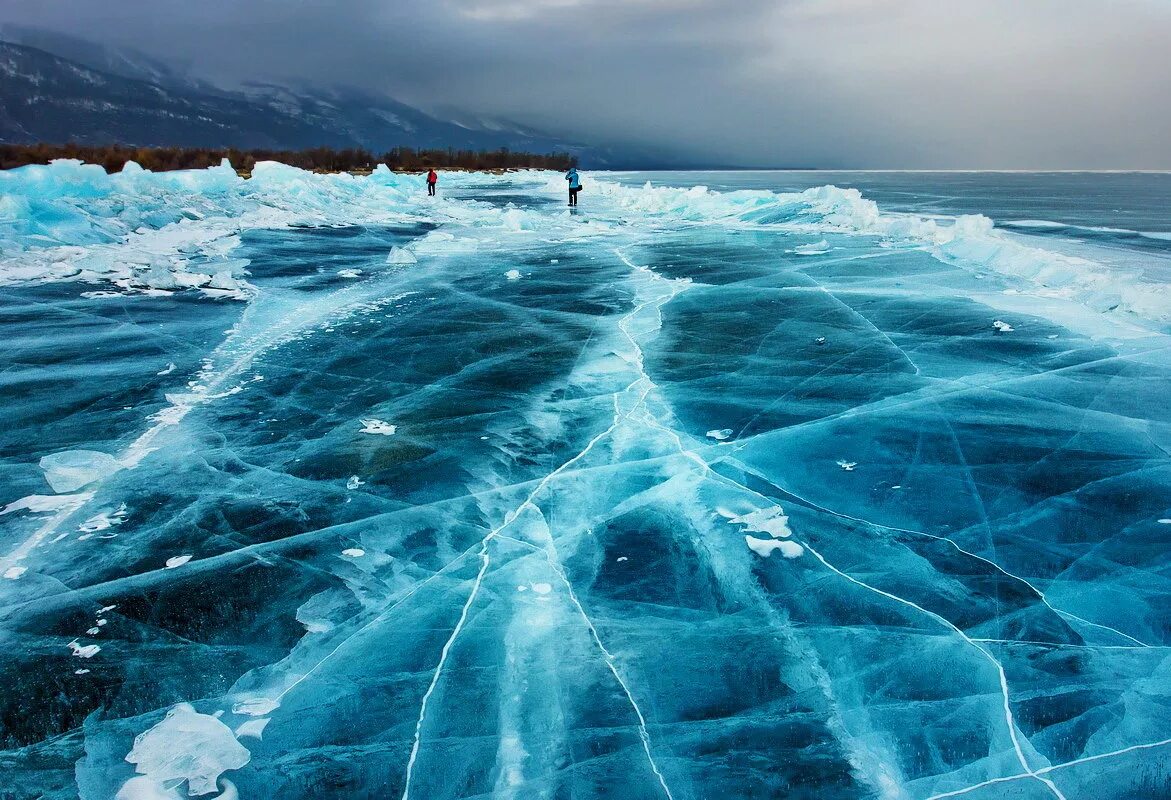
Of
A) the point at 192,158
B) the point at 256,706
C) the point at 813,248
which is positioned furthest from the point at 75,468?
the point at 192,158

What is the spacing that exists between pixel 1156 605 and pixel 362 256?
1069cm

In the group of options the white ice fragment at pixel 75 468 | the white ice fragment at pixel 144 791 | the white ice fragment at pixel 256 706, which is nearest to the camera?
the white ice fragment at pixel 144 791

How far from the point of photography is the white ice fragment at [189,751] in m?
1.92

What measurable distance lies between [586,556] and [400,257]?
27.9 feet

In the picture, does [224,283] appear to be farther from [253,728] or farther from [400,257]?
[253,728]

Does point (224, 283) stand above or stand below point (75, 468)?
above

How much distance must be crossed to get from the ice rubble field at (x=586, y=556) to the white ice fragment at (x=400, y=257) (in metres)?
3.73

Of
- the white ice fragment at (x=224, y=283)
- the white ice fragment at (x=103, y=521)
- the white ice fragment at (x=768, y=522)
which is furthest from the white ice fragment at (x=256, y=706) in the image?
the white ice fragment at (x=224, y=283)

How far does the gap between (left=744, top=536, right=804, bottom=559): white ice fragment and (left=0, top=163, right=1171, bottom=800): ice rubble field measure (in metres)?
0.03

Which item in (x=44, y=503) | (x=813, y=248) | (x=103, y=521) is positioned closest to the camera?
(x=103, y=521)

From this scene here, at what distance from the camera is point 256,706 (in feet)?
7.10

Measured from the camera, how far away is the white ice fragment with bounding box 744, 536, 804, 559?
2978 millimetres

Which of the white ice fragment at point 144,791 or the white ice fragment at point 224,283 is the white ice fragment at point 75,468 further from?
the white ice fragment at point 224,283

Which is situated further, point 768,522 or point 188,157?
point 188,157
